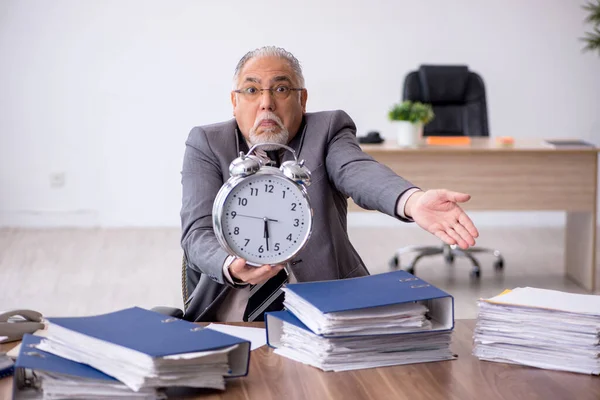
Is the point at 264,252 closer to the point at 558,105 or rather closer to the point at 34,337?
the point at 34,337

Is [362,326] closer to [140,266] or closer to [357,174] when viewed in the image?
[357,174]

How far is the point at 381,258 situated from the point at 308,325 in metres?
3.99

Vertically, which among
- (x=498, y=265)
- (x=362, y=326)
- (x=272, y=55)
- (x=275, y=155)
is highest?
(x=272, y=55)

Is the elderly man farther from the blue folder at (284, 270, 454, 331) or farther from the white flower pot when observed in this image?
the white flower pot

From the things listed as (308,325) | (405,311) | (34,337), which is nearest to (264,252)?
(308,325)

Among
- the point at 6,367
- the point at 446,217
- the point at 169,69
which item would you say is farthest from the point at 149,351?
the point at 169,69

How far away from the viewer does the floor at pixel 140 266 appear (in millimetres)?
4609

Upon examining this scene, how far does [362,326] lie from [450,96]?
4.08 m

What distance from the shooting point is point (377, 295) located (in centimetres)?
170

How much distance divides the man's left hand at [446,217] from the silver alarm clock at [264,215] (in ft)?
0.78

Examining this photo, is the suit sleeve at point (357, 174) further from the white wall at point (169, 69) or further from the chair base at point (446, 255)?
the white wall at point (169, 69)

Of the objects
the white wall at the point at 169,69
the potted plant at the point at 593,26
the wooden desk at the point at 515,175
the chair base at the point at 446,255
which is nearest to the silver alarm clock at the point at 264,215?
the wooden desk at the point at 515,175

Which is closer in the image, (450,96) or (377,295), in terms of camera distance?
(377,295)

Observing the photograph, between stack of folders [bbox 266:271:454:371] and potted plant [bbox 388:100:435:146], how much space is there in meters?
3.22
